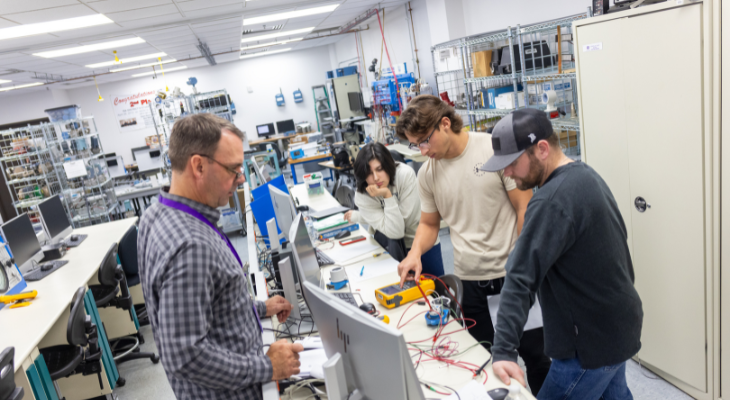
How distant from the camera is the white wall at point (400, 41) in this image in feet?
23.5

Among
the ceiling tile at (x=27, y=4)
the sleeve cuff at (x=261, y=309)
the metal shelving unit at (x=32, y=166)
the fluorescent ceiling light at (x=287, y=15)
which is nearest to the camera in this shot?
the sleeve cuff at (x=261, y=309)

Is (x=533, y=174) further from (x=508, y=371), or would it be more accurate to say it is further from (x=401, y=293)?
(x=401, y=293)

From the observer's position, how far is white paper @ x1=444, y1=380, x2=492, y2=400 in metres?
1.37

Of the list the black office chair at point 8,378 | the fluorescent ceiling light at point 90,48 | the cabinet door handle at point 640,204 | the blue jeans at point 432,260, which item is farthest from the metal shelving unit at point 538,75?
the fluorescent ceiling light at point 90,48

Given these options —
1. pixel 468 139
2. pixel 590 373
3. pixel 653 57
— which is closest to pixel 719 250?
pixel 653 57

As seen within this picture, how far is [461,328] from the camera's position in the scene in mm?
1820

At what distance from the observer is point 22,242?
12.4ft

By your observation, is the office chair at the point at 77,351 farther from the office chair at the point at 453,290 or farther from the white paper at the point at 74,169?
the white paper at the point at 74,169

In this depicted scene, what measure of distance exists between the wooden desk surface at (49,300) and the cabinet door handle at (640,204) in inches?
128

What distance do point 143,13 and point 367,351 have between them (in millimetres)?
5089

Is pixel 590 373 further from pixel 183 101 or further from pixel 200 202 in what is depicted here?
pixel 183 101

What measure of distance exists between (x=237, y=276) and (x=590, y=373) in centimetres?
111

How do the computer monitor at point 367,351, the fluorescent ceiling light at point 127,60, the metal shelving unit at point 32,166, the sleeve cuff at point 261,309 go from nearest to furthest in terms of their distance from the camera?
the computer monitor at point 367,351
the sleeve cuff at point 261,309
the metal shelving unit at point 32,166
the fluorescent ceiling light at point 127,60

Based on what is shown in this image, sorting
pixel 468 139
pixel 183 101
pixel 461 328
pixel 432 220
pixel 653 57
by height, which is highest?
pixel 183 101
